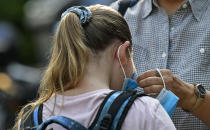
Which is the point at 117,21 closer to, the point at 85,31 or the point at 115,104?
the point at 85,31

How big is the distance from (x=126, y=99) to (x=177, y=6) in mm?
1004

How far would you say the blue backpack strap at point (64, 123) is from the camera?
192 centimetres

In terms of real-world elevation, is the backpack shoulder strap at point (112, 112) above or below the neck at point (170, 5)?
below

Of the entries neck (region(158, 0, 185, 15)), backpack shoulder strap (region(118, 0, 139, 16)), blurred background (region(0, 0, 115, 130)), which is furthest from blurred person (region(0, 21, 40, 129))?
neck (region(158, 0, 185, 15))

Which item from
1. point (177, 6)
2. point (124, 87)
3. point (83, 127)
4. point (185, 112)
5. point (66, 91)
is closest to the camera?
point (83, 127)

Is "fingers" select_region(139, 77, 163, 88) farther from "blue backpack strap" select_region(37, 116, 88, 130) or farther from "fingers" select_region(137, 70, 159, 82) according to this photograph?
"blue backpack strap" select_region(37, 116, 88, 130)

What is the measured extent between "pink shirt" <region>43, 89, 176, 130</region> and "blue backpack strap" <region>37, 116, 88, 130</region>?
0.05m

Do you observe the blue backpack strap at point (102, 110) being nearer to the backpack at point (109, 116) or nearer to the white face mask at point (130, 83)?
the backpack at point (109, 116)

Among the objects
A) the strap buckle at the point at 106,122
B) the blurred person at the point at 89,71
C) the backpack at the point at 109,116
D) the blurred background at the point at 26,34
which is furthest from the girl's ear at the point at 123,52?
the blurred background at the point at 26,34

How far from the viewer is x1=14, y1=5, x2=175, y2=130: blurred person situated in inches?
78.7

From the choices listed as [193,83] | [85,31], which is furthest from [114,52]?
[193,83]

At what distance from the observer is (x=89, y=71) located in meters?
2.12

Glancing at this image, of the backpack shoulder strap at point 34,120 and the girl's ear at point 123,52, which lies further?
the girl's ear at point 123,52

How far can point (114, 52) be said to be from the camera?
7.24ft
